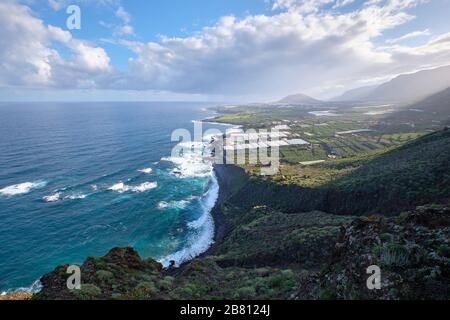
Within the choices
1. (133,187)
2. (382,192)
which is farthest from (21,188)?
(382,192)

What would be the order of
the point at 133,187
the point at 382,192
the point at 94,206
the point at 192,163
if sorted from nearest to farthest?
the point at 382,192 < the point at 94,206 < the point at 133,187 < the point at 192,163

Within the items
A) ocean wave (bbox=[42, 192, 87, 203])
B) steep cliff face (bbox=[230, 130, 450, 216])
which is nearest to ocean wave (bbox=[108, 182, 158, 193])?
ocean wave (bbox=[42, 192, 87, 203])

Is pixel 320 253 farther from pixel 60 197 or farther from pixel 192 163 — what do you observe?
pixel 192 163

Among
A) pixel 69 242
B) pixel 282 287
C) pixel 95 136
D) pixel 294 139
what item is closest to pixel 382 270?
pixel 282 287

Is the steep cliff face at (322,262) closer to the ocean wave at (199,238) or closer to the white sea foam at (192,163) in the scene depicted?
the ocean wave at (199,238)

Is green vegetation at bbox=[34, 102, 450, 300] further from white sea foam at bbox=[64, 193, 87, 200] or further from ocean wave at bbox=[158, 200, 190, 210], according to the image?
white sea foam at bbox=[64, 193, 87, 200]
